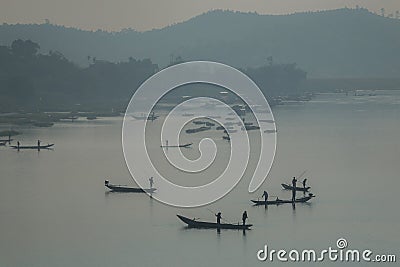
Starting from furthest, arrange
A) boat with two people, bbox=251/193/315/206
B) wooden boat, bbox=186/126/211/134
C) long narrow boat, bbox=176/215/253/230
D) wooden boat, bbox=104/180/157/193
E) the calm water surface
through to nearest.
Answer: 1. wooden boat, bbox=186/126/211/134
2. wooden boat, bbox=104/180/157/193
3. boat with two people, bbox=251/193/315/206
4. long narrow boat, bbox=176/215/253/230
5. the calm water surface

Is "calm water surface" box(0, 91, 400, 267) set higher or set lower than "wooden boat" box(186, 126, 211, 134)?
lower

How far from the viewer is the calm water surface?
1151 cm

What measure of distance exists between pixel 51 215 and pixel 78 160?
6.16 metres

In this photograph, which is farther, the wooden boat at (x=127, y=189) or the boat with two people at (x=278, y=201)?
the wooden boat at (x=127, y=189)

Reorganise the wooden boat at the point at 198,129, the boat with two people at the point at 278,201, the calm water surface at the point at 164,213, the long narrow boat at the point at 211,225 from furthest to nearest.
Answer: the wooden boat at the point at 198,129 → the boat with two people at the point at 278,201 → the long narrow boat at the point at 211,225 → the calm water surface at the point at 164,213

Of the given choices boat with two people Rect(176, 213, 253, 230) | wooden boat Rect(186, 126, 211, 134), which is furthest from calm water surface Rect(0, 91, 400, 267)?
wooden boat Rect(186, 126, 211, 134)

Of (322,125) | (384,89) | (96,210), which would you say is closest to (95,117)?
(322,125)

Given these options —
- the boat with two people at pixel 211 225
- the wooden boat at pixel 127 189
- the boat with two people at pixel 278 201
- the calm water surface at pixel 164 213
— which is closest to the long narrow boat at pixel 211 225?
the boat with two people at pixel 211 225

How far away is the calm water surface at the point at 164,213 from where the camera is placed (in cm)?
1151

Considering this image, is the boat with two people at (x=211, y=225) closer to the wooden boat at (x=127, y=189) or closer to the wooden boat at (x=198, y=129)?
the wooden boat at (x=127, y=189)

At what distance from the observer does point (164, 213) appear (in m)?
13.8

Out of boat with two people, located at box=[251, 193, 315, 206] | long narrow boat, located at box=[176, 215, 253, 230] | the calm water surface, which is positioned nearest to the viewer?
the calm water surface

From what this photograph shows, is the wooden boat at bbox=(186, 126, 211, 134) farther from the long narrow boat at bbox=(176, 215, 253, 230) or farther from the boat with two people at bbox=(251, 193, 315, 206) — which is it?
the long narrow boat at bbox=(176, 215, 253, 230)

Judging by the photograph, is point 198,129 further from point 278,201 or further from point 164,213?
point 164,213
